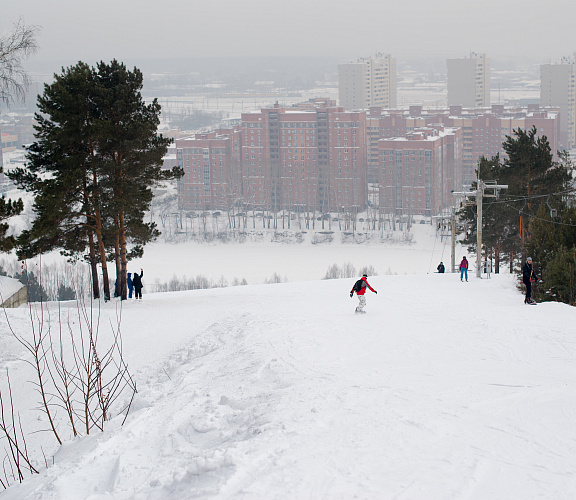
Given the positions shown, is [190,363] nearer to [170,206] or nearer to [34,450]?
[34,450]

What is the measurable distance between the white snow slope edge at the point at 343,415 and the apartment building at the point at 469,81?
185899 mm

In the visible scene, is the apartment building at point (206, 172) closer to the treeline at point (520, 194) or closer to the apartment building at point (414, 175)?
the apartment building at point (414, 175)

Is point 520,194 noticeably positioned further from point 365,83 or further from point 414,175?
point 365,83

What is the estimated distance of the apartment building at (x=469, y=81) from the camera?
188125 millimetres

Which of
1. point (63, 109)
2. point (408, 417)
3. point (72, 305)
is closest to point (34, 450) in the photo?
point (408, 417)

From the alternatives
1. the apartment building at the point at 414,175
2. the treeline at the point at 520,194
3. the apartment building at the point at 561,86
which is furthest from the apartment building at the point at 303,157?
the apartment building at the point at 561,86

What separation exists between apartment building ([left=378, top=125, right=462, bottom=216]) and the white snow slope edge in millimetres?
76479

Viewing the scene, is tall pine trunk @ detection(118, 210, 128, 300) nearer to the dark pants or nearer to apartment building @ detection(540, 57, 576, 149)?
the dark pants

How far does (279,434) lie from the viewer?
269 inches

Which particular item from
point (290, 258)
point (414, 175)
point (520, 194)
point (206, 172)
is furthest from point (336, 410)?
point (206, 172)

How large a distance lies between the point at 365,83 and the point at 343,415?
186m

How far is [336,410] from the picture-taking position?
759 cm

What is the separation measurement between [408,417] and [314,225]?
83575 millimetres

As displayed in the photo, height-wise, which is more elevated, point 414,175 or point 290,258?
point 414,175
